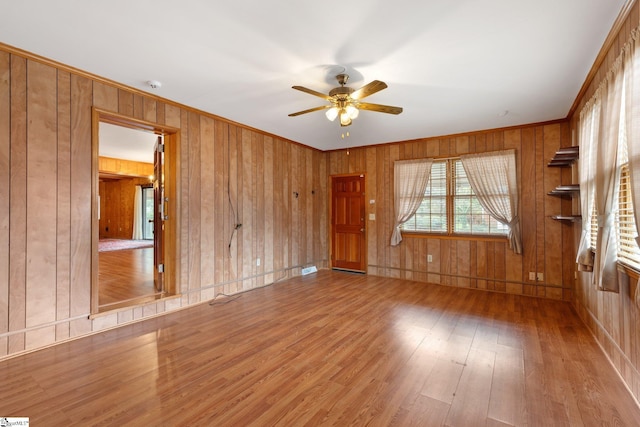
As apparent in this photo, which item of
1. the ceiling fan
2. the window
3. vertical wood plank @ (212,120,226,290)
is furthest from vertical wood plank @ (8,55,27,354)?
the window

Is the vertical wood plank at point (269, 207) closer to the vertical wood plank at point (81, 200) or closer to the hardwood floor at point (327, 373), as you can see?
the hardwood floor at point (327, 373)

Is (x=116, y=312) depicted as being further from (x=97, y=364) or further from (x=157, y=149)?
(x=157, y=149)

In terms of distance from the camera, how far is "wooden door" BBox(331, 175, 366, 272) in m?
6.01

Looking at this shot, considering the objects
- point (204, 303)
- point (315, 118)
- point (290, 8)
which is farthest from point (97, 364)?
point (315, 118)

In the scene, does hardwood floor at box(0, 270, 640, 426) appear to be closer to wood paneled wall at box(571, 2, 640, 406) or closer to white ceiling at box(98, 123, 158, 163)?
wood paneled wall at box(571, 2, 640, 406)

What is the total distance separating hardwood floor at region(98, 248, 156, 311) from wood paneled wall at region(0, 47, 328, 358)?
1.72 feet

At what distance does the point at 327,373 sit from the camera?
2.25m

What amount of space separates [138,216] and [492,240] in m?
11.1

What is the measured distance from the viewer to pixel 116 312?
314 cm

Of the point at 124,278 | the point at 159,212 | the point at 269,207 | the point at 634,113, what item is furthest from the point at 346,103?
the point at 124,278

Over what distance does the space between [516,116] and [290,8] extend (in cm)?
358

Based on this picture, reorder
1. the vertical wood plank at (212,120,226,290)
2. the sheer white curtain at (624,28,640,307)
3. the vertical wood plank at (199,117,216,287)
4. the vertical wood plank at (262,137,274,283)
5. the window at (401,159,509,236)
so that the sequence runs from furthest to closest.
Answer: the vertical wood plank at (262,137,274,283), the window at (401,159,509,236), the vertical wood plank at (212,120,226,290), the vertical wood plank at (199,117,216,287), the sheer white curtain at (624,28,640,307)

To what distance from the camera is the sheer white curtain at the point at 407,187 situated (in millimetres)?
5219

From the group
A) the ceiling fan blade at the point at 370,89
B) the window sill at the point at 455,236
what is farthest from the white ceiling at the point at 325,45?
the window sill at the point at 455,236
